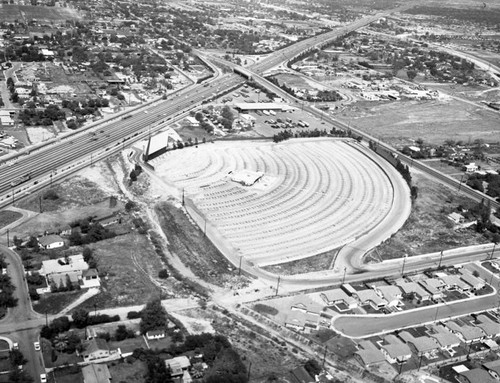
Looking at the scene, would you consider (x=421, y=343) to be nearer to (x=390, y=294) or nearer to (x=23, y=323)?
(x=390, y=294)

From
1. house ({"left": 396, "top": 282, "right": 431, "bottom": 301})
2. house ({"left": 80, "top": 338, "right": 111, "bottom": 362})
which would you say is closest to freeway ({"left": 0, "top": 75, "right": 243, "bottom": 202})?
house ({"left": 80, "top": 338, "right": 111, "bottom": 362})

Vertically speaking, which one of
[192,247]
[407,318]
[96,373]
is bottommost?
[407,318]

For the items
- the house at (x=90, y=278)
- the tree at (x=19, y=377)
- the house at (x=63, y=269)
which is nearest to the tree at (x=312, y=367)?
the tree at (x=19, y=377)

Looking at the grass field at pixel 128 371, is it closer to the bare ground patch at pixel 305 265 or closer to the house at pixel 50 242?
the house at pixel 50 242

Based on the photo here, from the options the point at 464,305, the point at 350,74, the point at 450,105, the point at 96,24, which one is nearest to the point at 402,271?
the point at 464,305

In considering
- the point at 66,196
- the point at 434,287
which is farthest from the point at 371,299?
the point at 66,196

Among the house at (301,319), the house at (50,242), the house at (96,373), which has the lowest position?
the house at (301,319)
